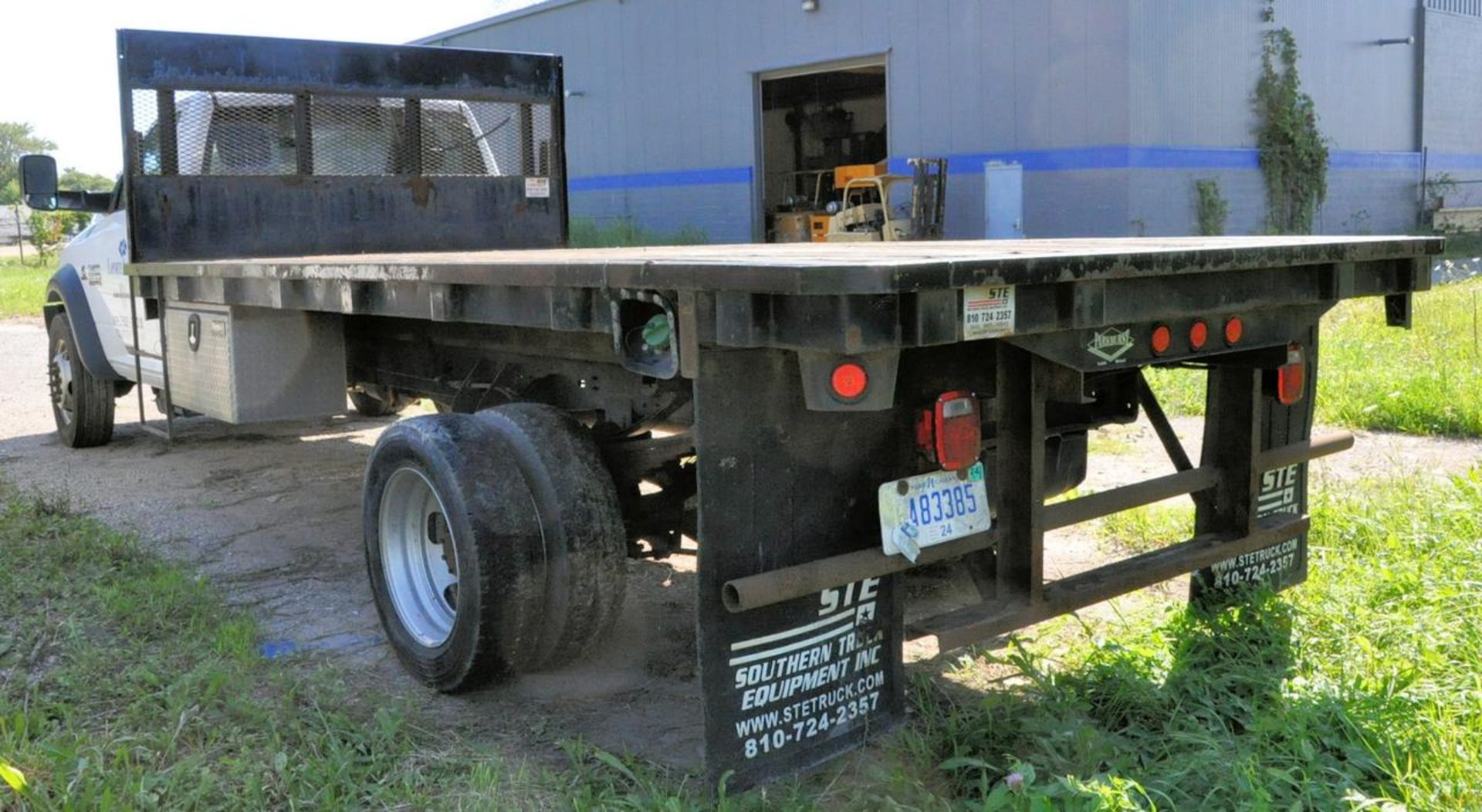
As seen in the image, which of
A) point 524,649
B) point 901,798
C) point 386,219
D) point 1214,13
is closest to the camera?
point 901,798

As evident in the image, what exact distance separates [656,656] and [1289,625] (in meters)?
2.02

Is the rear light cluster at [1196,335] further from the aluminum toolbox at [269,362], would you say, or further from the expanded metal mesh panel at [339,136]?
the expanded metal mesh panel at [339,136]

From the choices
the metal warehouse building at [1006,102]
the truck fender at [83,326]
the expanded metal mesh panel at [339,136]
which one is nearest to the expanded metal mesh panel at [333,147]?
the expanded metal mesh panel at [339,136]

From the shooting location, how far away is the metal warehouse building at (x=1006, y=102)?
17359mm

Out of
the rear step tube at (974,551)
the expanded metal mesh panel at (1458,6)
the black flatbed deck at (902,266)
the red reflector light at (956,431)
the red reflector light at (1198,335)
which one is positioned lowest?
the rear step tube at (974,551)

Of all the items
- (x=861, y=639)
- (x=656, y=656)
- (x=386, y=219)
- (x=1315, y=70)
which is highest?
(x=1315, y=70)

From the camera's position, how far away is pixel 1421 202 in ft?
78.3

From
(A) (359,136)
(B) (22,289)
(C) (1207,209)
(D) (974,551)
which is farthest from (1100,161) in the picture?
(B) (22,289)

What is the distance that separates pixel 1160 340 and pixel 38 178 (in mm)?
6025

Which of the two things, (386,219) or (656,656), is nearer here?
(656,656)

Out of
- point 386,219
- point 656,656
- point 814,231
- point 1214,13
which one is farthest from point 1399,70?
point 656,656

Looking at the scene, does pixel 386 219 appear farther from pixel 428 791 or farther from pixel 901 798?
pixel 901 798

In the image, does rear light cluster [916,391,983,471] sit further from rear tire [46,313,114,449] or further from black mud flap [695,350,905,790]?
rear tire [46,313,114,449]

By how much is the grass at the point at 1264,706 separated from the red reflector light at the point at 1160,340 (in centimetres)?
97
